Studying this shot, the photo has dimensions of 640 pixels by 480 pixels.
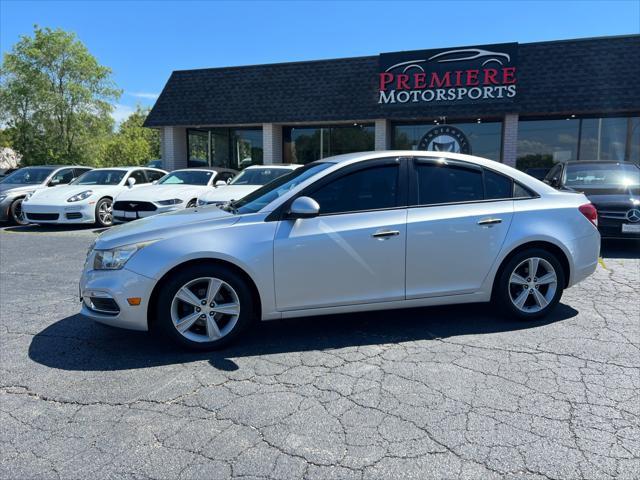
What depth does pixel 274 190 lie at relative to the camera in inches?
175

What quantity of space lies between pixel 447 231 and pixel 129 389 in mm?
2755

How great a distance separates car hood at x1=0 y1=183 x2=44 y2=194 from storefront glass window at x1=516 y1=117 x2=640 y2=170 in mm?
13717

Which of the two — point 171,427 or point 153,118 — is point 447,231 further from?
point 153,118

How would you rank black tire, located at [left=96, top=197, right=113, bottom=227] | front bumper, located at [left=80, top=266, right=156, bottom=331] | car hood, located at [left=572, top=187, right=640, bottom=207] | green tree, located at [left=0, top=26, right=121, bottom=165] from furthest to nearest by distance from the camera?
1. green tree, located at [left=0, top=26, right=121, bottom=165]
2. black tire, located at [left=96, top=197, right=113, bottom=227]
3. car hood, located at [left=572, top=187, right=640, bottom=207]
4. front bumper, located at [left=80, top=266, right=156, bottom=331]

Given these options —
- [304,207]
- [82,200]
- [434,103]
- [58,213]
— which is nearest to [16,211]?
[58,213]

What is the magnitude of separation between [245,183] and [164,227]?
6724 mm

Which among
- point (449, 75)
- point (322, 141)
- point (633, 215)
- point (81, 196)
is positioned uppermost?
point (449, 75)

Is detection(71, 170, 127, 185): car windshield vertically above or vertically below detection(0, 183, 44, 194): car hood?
above

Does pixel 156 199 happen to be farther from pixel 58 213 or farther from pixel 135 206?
pixel 58 213

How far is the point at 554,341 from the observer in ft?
13.4

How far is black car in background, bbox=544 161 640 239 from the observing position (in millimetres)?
7523

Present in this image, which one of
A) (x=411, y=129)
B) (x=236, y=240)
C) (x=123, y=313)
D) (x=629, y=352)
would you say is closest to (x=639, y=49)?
(x=411, y=129)

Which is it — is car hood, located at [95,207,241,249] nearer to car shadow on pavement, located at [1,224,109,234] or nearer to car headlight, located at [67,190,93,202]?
car shadow on pavement, located at [1,224,109,234]

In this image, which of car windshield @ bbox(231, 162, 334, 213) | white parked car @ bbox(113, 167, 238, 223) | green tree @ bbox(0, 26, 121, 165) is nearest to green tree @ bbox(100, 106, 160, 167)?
green tree @ bbox(0, 26, 121, 165)
